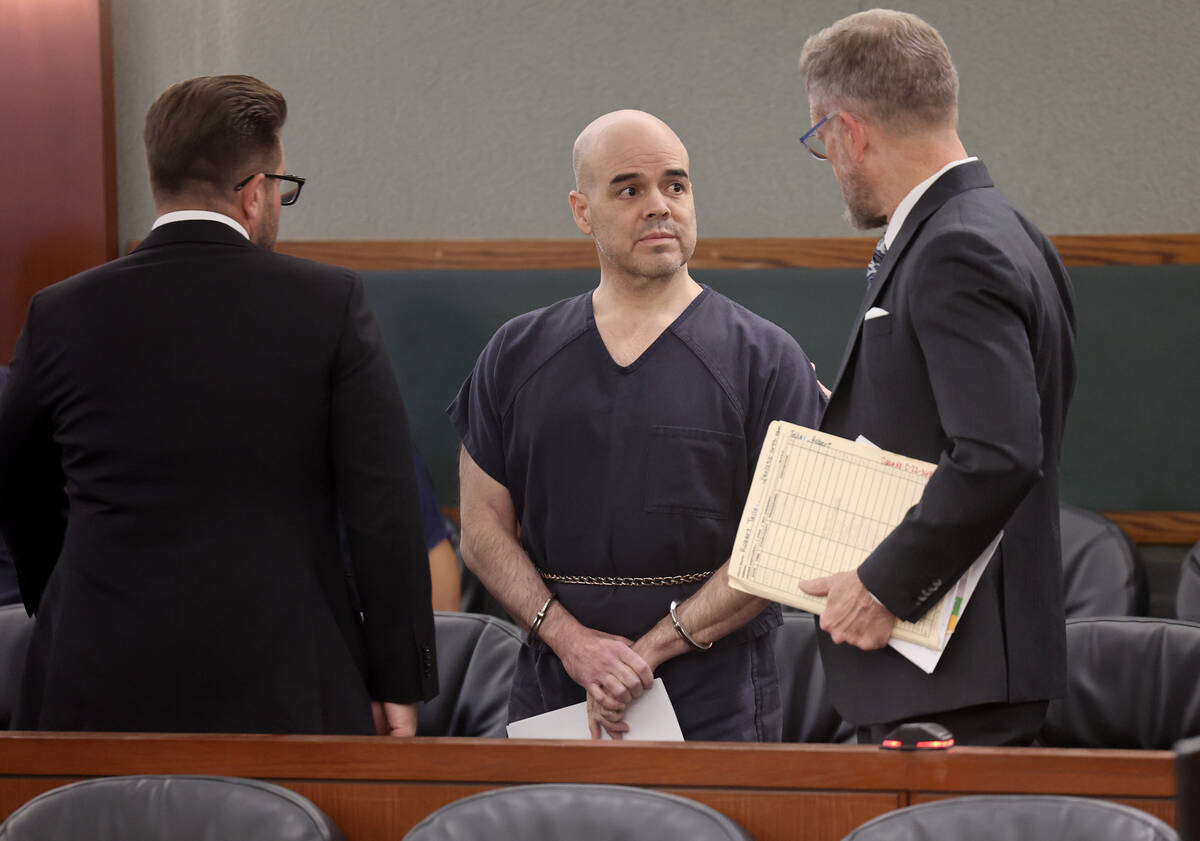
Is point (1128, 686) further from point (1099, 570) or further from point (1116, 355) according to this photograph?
point (1116, 355)

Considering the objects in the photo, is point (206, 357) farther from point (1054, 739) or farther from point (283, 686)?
point (1054, 739)

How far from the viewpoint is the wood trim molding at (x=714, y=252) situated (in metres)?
3.72

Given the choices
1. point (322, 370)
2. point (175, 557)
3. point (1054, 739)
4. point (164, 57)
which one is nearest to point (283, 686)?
point (175, 557)

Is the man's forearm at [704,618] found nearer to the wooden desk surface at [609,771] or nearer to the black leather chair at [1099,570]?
the wooden desk surface at [609,771]

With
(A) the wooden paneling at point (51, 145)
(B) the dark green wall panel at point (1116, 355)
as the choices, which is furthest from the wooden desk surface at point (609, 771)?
(A) the wooden paneling at point (51, 145)

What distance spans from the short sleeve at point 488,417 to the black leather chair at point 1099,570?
1.75 meters

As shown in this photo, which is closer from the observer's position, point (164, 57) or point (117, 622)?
point (117, 622)

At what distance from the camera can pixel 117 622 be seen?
1.52m

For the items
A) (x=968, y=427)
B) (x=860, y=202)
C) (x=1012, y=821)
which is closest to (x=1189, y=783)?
(x=1012, y=821)

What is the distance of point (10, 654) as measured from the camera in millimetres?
2330

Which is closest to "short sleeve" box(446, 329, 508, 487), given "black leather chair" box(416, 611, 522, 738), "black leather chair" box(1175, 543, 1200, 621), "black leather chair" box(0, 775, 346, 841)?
"black leather chair" box(416, 611, 522, 738)

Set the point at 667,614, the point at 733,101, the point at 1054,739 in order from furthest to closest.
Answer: the point at 733,101 < the point at 1054,739 < the point at 667,614

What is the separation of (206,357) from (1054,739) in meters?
1.62

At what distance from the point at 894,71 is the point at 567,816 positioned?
0.95 m
